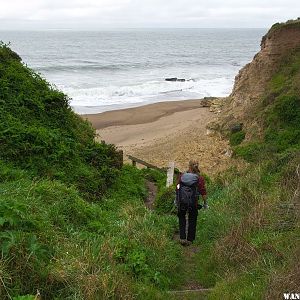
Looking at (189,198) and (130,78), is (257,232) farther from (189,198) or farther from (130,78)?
(130,78)

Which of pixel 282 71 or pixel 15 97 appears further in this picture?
pixel 282 71

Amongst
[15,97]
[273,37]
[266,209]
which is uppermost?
[273,37]

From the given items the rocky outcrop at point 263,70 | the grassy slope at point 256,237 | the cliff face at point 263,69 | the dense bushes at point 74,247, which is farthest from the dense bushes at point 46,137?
the cliff face at point 263,69

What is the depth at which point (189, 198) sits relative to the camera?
316 inches

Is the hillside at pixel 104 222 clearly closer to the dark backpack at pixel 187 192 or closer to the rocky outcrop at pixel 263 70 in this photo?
the dark backpack at pixel 187 192

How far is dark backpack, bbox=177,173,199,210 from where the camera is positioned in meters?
8.05

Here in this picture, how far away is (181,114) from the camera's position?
32.8 metres

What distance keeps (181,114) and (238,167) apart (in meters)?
16.4

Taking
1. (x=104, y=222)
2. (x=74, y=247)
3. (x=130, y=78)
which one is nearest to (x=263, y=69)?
(x=104, y=222)

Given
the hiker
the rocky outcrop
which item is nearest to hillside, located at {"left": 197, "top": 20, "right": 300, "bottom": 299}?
the hiker

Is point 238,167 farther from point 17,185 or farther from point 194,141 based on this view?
point 17,185

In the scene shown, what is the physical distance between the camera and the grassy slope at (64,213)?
16.8 feet

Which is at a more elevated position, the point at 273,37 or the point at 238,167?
the point at 273,37

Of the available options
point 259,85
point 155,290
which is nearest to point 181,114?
point 259,85
